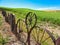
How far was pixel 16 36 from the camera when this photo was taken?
975cm

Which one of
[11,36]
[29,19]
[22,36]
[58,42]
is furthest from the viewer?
[11,36]

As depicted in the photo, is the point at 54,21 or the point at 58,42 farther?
the point at 54,21

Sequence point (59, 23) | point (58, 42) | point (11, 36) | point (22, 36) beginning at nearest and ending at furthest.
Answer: point (58, 42) → point (22, 36) → point (11, 36) → point (59, 23)

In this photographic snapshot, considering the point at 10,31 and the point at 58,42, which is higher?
the point at 58,42

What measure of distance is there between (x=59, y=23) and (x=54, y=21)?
2.68 ft

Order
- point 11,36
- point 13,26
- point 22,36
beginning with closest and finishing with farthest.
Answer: point 22,36, point 11,36, point 13,26

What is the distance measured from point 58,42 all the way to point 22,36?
213 inches

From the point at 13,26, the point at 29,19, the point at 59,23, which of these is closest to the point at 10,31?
the point at 13,26

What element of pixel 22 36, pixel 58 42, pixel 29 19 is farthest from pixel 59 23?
pixel 58 42

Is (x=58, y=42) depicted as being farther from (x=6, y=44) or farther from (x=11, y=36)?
(x=11, y=36)

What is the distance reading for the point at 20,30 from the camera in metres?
9.96

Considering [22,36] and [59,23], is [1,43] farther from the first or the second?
[59,23]

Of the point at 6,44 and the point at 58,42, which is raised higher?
the point at 58,42

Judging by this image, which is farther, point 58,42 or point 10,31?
point 10,31
